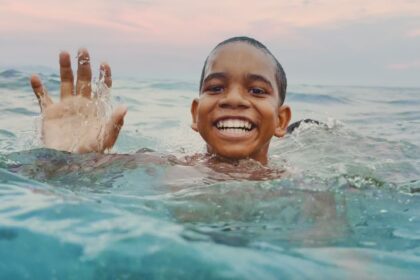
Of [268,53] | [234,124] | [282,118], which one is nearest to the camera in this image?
[234,124]

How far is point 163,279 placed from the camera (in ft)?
6.53

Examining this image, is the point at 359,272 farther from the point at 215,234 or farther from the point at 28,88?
the point at 28,88

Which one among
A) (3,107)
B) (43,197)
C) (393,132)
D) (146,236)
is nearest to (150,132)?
(3,107)

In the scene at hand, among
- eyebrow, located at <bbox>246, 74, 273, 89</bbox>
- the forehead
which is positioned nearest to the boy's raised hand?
the forehead

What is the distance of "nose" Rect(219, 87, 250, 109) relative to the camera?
3949 mm

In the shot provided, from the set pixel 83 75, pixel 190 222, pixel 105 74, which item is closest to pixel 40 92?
pixel 83 75

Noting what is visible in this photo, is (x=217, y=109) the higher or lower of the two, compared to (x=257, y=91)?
lower

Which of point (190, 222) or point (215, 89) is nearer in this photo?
point (190, 222)

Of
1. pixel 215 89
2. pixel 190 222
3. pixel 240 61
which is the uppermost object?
pixel 240 61

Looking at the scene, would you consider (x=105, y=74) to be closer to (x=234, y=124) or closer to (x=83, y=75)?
(x=83, y=75)

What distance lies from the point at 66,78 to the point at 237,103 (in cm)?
117

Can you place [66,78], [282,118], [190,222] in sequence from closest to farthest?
1. [190,222]
2. [66,78]
3. [282,118]

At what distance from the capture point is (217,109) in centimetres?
403

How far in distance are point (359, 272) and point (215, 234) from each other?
0.57 meters
